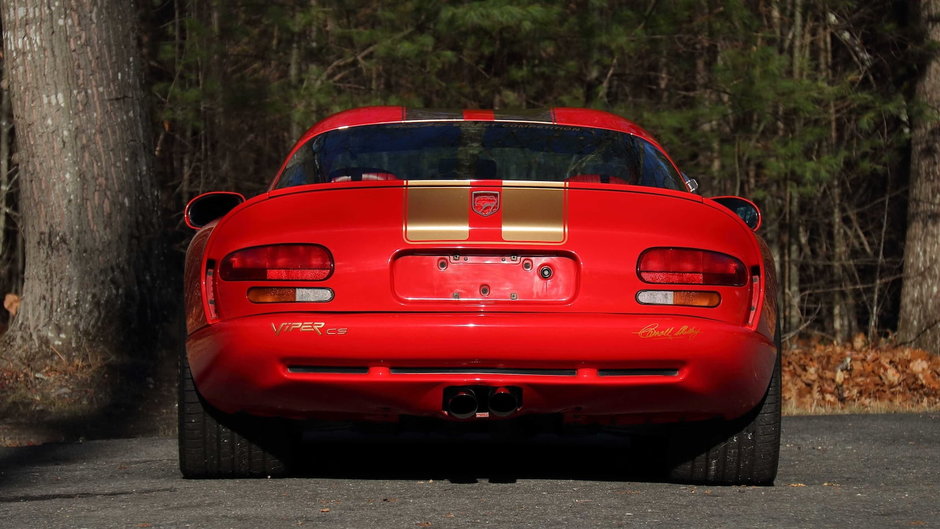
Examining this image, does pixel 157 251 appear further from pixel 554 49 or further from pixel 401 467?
pixel 554 49

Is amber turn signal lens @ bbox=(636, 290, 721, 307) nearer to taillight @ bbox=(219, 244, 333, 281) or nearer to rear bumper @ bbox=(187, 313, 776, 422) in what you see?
rear bumper @ bbox=(187, 313, 776, 422)

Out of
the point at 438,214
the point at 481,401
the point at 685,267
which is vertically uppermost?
the point at 438,214

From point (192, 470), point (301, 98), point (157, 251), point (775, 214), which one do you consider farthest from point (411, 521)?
point (775, 214)

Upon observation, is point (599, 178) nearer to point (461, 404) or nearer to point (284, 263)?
point (461, 404)

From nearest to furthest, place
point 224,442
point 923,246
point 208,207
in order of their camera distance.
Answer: point 224,442 < point 208,207 < point 923,246

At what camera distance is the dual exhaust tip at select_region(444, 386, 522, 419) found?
4383 mm

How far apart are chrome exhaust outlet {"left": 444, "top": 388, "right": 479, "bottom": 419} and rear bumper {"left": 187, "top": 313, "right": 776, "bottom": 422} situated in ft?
0.11

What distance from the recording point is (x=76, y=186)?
8.84 metres

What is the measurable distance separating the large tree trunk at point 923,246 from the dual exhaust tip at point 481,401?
469 inches

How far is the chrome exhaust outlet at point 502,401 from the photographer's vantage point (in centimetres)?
438

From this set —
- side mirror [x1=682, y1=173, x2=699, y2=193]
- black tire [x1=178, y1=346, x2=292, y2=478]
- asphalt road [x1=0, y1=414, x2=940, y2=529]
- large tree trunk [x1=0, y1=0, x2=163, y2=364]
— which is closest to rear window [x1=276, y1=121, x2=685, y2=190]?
side mirror [x1=682, y1=173, x2=699, y2=193]

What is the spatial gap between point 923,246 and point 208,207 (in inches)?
477

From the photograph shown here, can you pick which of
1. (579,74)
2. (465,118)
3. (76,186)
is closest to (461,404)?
(465,118)

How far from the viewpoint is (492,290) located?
4301 millimetres
